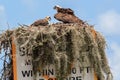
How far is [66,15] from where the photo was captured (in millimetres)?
6688

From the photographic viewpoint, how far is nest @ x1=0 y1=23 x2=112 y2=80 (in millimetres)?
5906

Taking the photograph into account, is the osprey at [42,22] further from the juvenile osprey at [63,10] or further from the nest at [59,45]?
the juvenile osprey at [63,10]

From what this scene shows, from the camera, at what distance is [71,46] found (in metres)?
6.08

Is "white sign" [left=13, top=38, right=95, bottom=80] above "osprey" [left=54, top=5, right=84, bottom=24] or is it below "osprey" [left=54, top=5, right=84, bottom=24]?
below

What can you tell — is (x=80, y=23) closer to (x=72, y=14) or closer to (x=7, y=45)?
(x=72, y=14)

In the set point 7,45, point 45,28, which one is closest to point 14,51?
point 7,45

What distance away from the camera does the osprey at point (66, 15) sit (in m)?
6.43

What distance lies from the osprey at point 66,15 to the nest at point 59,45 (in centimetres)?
30

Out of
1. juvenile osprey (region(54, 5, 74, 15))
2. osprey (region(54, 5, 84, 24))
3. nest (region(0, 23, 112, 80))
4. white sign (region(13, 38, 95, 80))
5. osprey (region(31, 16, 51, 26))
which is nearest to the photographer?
white sign (region(13, 38, 95, 80))

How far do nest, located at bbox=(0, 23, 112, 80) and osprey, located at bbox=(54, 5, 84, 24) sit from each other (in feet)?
0.97

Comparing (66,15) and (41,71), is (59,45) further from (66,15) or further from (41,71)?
(66,15)

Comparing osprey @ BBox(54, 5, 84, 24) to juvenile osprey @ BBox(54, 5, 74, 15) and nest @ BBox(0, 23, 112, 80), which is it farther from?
nest @ BBox(0, 23, 112, 80)

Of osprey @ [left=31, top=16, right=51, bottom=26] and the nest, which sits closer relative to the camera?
the nest

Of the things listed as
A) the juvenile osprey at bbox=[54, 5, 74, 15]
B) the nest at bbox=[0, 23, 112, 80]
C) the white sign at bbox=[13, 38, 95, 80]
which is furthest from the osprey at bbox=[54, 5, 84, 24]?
the white sign at bbox=[13, 38, 95, 80]
